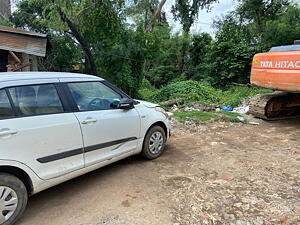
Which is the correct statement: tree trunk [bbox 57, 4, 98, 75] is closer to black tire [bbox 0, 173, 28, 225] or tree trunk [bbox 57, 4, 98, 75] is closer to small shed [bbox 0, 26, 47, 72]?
small shed [bbox 0, 26, 47, 72]

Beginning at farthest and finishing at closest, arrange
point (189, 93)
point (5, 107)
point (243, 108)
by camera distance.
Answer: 1. point (189, 93)
2. point (243, 108)
3. point (5, 107)

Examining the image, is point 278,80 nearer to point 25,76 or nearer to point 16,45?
point 25,76

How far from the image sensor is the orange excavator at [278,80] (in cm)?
496

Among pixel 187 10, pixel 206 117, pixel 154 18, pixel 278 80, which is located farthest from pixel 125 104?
pixel 187 10

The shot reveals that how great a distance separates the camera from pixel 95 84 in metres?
3.16

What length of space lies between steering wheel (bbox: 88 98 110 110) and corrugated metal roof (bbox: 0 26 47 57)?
4873 millimetres

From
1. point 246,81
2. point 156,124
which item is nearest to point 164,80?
point 246,81

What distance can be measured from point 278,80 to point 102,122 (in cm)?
465

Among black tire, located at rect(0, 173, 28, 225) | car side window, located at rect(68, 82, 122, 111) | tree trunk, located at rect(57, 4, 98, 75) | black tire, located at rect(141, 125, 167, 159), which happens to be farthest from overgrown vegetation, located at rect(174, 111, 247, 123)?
tree trunk, located at rect(57, 4, 98, 75)

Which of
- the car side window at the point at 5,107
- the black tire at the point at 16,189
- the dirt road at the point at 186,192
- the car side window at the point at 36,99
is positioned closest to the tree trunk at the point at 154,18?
the dirt road at the point at 186,192

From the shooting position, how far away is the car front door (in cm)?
274

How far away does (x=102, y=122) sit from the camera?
2887mm

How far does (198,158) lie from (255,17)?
1598cm

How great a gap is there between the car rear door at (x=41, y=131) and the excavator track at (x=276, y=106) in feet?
18.8
